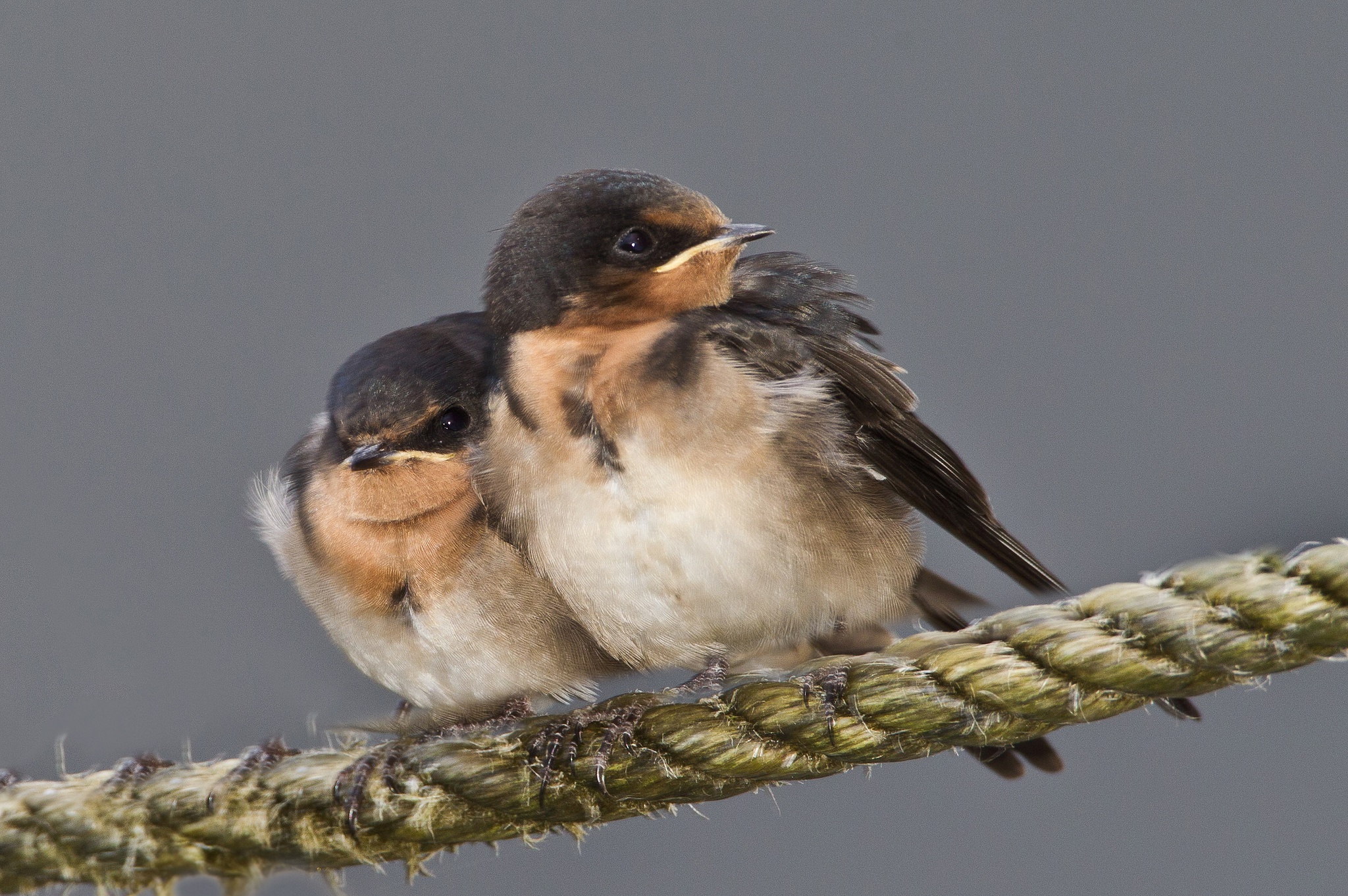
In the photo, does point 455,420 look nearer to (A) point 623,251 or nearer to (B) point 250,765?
(A) point 623,251

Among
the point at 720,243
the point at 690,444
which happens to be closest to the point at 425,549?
the point at 690,444

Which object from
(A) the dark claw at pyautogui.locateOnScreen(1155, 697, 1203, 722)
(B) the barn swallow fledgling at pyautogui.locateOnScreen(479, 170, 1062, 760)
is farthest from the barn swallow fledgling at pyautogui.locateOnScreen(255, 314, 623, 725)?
(A) the dark claw at pyautogui.locateOnScreen(1155, 697, 1203, 722)

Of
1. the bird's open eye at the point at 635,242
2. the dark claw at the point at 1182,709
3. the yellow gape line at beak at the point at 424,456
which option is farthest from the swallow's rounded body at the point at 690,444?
the dark claw at the point at 1182,709

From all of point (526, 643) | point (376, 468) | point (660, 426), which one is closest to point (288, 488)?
point (376, 468)

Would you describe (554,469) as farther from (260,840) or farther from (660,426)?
(260,840)

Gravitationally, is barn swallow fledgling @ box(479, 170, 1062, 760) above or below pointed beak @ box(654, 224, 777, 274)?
below

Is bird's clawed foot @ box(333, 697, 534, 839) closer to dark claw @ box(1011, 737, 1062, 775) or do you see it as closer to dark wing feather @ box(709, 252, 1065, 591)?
dark wing feather @ box(709, 252, 1065, 591)

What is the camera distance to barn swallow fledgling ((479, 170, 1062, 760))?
281 cm

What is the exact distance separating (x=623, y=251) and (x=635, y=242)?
0.11 ft

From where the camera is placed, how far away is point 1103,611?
6.66 feet

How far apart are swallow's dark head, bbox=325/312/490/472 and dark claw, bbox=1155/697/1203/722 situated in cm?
152

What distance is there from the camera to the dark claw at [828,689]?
2.27 m

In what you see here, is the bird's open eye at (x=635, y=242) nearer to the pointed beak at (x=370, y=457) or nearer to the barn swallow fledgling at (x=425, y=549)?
the barn swallow fledgling at (x=425, y=549)

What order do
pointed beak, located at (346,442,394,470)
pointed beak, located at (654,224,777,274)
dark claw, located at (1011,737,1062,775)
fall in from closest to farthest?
1. pointed beak, located at (654,224,777,274)
2. pointed beak, located at (346,442,394,470)
3. dark claw, located at (1011,737,1062,775)
